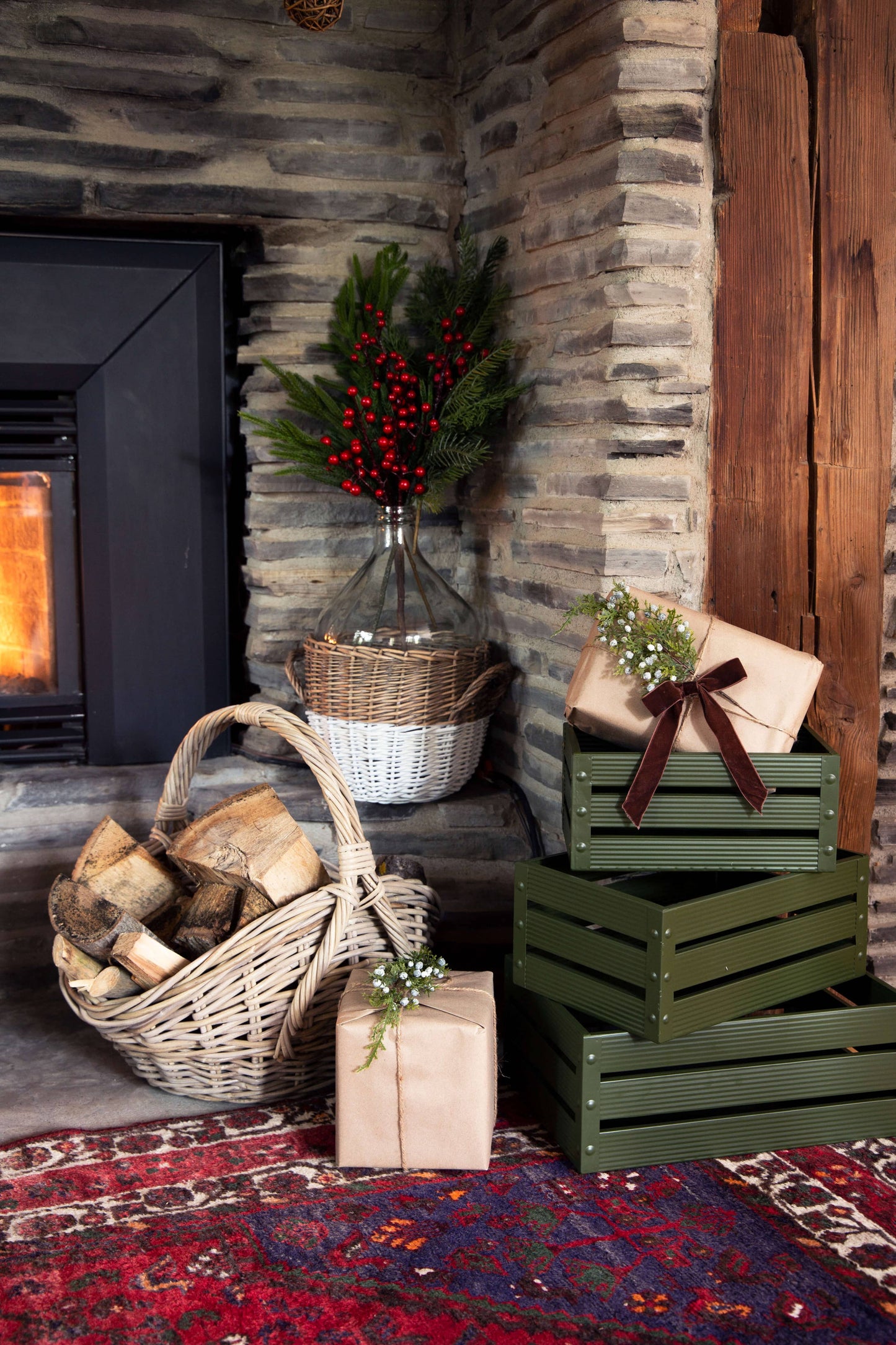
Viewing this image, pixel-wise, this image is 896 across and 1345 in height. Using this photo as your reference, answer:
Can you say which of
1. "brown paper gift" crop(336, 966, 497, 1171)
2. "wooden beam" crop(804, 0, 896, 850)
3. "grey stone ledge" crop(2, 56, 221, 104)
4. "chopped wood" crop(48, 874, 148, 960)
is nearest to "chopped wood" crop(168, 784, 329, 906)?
"chopped wood" crop(48, 874, 148, 960)

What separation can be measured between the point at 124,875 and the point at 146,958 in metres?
0.23

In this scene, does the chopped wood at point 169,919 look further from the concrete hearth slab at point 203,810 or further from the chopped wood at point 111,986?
the concrete hearth slab at point 203,810

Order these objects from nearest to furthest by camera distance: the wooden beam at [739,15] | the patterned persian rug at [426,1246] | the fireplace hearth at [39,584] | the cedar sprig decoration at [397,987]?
the patterned persian rug at [426,1246] < the cedar sprig decoration at [397,987] < the wooden beam at [739,15] < the fireplace hearth at [39,584]

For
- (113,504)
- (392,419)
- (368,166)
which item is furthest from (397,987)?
(368,166)

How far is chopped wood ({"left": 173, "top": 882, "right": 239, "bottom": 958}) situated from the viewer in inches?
73.6

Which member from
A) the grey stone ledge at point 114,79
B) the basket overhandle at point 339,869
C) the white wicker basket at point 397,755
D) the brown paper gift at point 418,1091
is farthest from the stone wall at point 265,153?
the brown paper gift at point 418,1091

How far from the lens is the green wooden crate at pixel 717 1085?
5.65 ft

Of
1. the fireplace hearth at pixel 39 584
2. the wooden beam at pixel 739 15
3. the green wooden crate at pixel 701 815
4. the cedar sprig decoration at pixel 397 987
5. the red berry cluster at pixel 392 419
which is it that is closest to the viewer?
the cedar sprig decoration at pixel 397 987

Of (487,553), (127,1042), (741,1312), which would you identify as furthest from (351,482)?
(741,1312)

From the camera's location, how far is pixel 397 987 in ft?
5.71

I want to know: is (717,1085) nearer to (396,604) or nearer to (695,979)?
(695,979)

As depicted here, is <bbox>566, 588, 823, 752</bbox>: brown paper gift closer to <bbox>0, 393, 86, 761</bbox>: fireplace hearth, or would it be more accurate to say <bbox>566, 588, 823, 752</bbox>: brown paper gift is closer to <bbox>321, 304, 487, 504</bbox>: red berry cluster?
<bbox>321, 304, 487, 504</bbox>: red berry cluster

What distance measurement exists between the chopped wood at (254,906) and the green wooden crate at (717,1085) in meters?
0.45

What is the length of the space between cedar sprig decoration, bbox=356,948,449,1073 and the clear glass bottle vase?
85 cm
